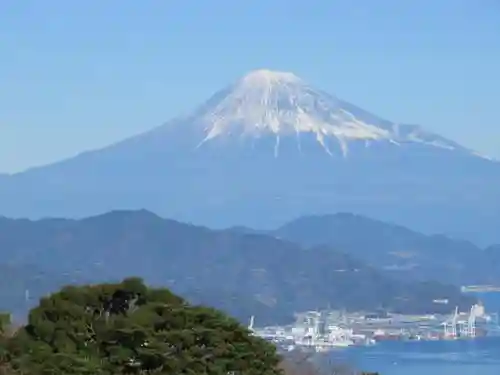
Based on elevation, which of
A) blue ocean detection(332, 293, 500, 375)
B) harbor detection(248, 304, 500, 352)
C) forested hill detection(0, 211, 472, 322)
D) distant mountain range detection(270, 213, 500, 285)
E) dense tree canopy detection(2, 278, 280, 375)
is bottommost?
dense tree canopy detection(2, 278, 280, 375)

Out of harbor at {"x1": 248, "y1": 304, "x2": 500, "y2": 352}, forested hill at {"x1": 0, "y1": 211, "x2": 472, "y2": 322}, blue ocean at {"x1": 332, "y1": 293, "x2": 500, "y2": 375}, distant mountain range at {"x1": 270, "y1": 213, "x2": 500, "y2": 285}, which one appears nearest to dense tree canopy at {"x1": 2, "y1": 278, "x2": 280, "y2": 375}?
blue ocean at {"x1": 332, "y1": 293, "x2": 500, "y2": 375}

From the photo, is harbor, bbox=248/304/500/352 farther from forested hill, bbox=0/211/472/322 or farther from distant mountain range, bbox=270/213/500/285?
distant mountain range, bbox=270/213/500/285

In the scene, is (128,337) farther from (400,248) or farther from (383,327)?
(400,248)

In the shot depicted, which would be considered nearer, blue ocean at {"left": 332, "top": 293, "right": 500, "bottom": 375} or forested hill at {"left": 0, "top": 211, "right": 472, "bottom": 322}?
blue ocean at {"left": 332, "top": 293, "right": 500, "bottom": 375}

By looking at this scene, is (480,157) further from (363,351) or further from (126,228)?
(363,351)

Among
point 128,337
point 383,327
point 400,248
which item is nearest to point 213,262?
point 383,327

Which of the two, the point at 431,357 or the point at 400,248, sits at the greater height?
the point at 400,248

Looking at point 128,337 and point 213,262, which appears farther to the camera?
point 213,262

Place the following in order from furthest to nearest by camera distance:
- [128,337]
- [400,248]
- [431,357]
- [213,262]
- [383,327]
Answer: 1. [400,248]
2. [213,262]
3. [383,327]
4. [431,357]
5. [128,337]

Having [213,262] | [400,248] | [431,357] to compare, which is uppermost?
[400,248]
